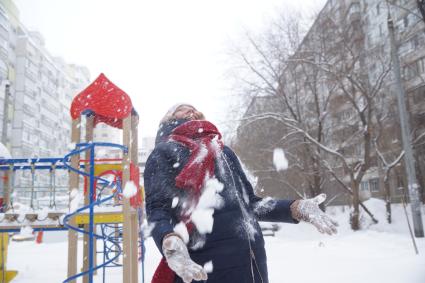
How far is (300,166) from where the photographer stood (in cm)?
1817

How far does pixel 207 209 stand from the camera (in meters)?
1.70

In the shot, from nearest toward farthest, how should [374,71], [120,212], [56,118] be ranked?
[120,212] < [374,71] < [56,118]

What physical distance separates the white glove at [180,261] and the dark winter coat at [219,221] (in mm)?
59

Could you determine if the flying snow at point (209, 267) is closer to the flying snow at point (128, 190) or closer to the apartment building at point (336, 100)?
the flying snow at point (128, 190)

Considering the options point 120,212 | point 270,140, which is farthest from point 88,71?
point 120,212

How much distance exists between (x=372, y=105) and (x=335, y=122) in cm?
381

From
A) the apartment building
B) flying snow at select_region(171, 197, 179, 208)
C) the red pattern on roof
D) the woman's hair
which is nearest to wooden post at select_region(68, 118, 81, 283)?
the red pattern on roof

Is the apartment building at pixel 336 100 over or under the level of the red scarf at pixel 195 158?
over

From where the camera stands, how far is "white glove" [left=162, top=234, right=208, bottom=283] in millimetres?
1328

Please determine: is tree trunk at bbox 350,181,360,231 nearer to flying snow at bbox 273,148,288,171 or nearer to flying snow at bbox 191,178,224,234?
flying snow at bbox 273,148,288,171

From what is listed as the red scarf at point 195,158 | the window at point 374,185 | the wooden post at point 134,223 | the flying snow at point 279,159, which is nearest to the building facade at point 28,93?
the flying snow at point 279,159

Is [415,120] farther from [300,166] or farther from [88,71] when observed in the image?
[88,71]

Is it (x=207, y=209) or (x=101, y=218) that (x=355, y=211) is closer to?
(x=101, y=218)

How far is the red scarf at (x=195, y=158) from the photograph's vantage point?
1.67 m
